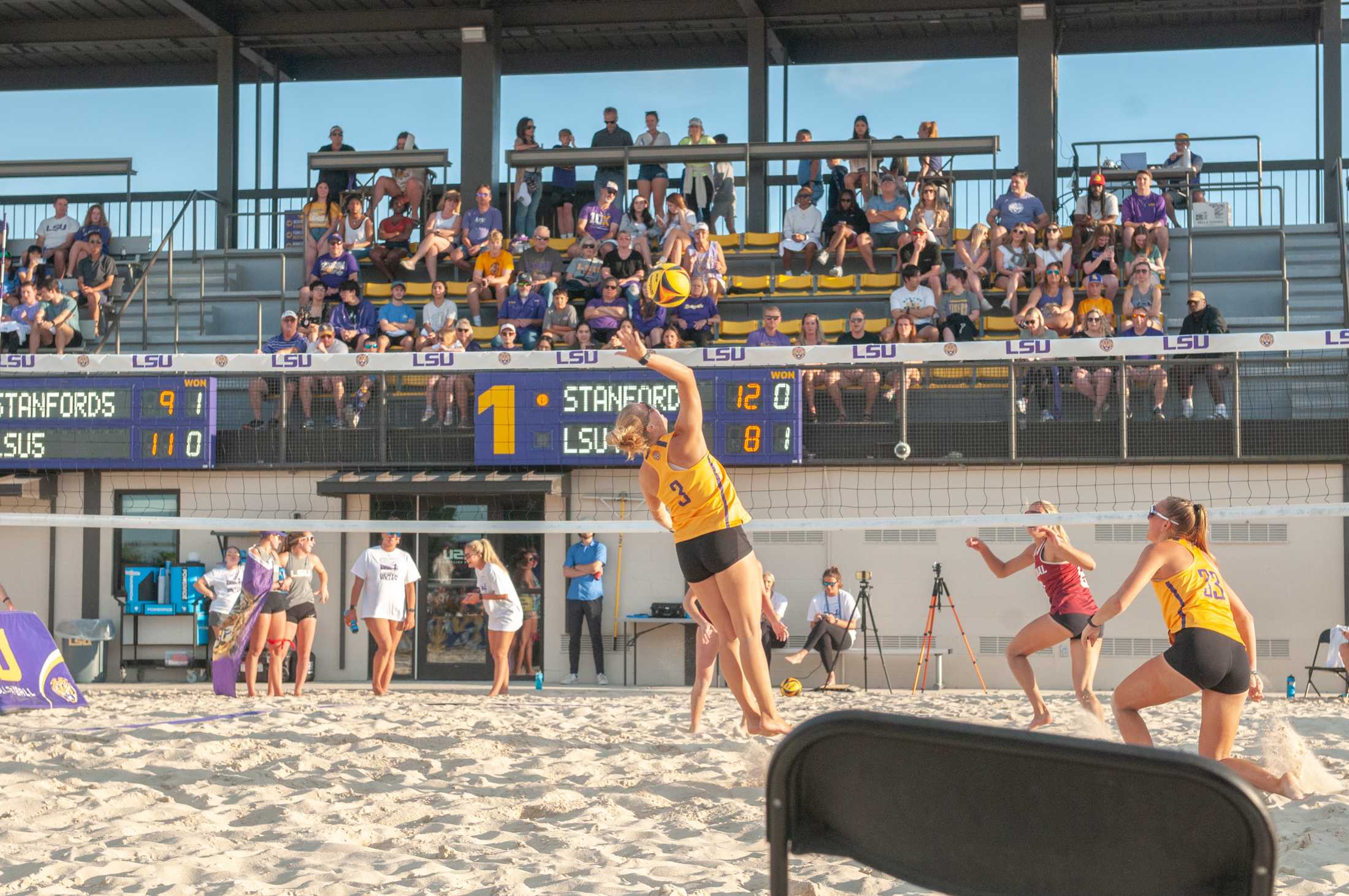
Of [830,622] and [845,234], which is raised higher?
Result: [845,234]

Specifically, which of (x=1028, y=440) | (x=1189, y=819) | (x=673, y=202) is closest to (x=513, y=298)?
(x=673, y=202)

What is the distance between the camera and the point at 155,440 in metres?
13.4

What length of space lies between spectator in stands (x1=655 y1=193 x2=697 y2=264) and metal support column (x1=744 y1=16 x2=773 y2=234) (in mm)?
1403

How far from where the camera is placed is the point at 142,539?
48.5ft

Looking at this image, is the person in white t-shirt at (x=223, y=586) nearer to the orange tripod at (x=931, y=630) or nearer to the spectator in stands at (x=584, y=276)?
the spectator in stands at (x=584, y=276)

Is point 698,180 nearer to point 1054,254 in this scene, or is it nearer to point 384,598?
point 1054,254

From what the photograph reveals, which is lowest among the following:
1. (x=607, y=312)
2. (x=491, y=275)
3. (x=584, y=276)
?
(x=607, y=312)

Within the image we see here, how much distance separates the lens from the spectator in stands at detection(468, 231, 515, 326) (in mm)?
15750

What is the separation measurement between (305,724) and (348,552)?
22.9ft

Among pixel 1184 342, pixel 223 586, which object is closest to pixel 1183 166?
pixel 1184 342

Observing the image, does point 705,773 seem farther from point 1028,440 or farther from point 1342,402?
point 1342,402

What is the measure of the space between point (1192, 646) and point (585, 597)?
905 cm

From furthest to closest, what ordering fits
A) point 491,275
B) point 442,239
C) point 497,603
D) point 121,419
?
1. point 442,239
2. point 491,275
3. point 121,419
4. point 497,603

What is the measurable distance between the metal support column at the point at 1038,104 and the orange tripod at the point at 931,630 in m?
6.09
